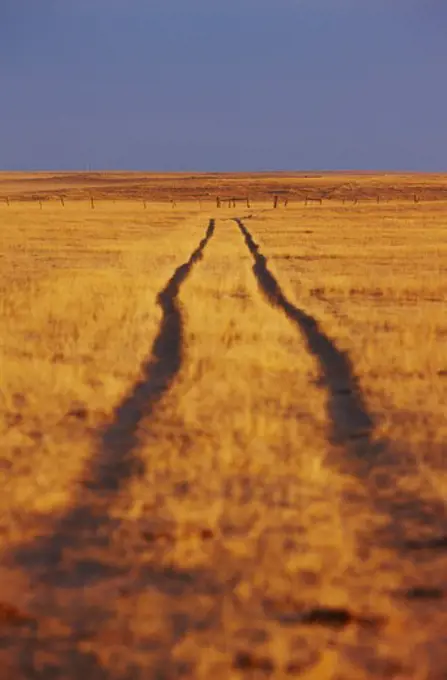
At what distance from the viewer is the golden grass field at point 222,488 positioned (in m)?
5.23

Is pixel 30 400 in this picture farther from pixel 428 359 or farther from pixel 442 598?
pixel 442 598

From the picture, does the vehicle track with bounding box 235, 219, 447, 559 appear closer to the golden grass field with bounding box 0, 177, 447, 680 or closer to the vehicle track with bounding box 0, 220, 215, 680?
the golden grass field with bounding box 0, 177, 447, 680

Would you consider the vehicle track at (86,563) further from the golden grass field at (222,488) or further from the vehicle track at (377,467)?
the vehicle track at (377,467)

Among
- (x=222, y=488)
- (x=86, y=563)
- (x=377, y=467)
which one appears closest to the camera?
(x=86, y=563)

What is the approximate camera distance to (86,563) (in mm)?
6320

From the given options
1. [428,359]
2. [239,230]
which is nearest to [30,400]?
[428,359]

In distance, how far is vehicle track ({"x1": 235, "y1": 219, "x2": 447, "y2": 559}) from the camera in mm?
6848

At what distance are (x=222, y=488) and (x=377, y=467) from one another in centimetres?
138

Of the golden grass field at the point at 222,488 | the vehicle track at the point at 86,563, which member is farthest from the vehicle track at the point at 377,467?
the vehicle track at the point at 86,563

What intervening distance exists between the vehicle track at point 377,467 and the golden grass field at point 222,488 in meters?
0.03

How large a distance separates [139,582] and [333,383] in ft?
20.4

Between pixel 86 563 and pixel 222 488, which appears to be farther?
pixel 222 488

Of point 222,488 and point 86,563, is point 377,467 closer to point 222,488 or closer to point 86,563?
point 222,488

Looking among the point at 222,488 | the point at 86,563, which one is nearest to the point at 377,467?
the point at 222,488
